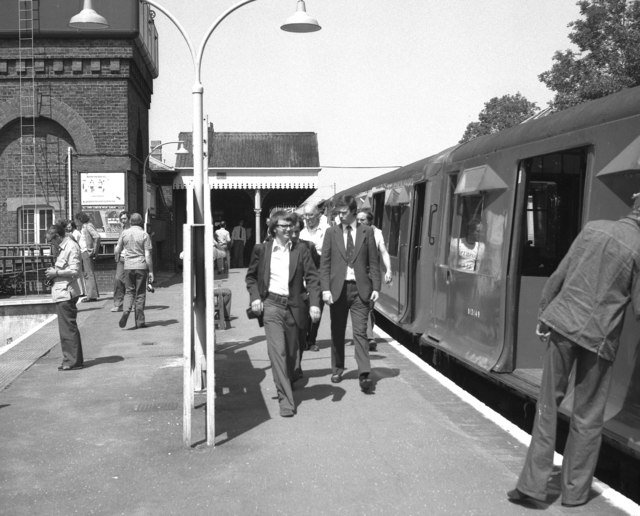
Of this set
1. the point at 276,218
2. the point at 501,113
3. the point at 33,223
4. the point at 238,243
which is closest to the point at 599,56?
the point at 238,243

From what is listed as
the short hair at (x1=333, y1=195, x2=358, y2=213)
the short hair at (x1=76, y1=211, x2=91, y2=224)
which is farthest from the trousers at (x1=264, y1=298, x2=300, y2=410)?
the short hair at (x1=76, y1=211, x2=91, y2=224)

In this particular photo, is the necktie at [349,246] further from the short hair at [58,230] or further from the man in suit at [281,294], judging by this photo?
the short hair at [58,230]

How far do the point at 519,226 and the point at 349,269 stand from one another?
1.78 m

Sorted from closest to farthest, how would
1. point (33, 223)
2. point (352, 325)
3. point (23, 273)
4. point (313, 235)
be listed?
point (352, 325), point (313, 235), point (23, 273), point (33, 223)

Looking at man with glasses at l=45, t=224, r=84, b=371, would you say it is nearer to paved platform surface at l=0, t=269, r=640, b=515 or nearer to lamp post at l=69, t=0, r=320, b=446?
paved platform surface at l=0, t=269, r=640, b=515

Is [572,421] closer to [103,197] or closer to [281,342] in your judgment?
[281,342]

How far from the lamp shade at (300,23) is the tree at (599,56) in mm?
18045

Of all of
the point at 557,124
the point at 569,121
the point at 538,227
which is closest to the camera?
the point at 569,121

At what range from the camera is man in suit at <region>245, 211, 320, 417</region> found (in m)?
7.35

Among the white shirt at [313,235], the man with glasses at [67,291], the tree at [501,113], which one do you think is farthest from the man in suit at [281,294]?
the tree at [501,113]

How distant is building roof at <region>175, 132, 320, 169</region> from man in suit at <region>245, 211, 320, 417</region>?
36.1 m

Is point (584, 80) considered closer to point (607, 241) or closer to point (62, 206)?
point (62, 206)

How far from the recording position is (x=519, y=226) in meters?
7.78

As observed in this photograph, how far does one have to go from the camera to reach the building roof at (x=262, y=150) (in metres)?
43.9
